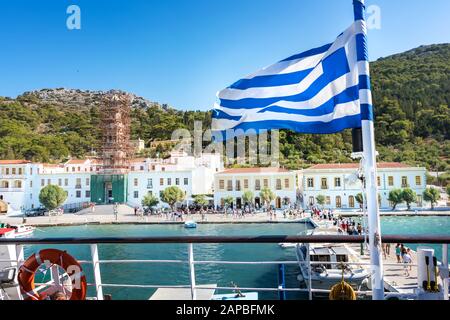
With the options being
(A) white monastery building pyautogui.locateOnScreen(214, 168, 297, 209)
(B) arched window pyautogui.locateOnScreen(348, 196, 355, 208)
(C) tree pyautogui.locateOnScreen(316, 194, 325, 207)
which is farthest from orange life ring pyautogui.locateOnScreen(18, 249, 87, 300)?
(B) arched window pyautogui.locateOnScreen(348, 196, 355, 208)

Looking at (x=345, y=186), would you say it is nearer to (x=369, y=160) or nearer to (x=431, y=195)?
(x=431, y=195)

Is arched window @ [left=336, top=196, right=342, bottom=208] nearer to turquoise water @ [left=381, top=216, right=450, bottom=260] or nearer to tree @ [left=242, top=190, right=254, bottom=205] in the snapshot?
turquoise water @ [left=381, top=216, right=450, bottom=260]

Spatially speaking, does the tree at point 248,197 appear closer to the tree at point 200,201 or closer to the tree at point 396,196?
the tree at point 200,201

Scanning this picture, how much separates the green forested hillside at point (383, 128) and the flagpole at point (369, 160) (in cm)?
4487

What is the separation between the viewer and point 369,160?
1.98 metres

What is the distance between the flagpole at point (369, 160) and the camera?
1905 millimetres

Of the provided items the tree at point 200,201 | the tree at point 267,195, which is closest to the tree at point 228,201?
the tree at point 200,201

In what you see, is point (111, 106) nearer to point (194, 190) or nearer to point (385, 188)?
point (194, 190)

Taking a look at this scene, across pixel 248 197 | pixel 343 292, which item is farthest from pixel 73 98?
pixel 343 292

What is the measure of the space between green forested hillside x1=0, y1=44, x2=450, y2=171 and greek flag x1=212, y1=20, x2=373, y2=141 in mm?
44111

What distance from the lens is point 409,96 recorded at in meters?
63.3

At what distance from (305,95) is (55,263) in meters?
2.06

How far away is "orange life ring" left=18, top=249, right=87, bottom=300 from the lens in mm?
2260
